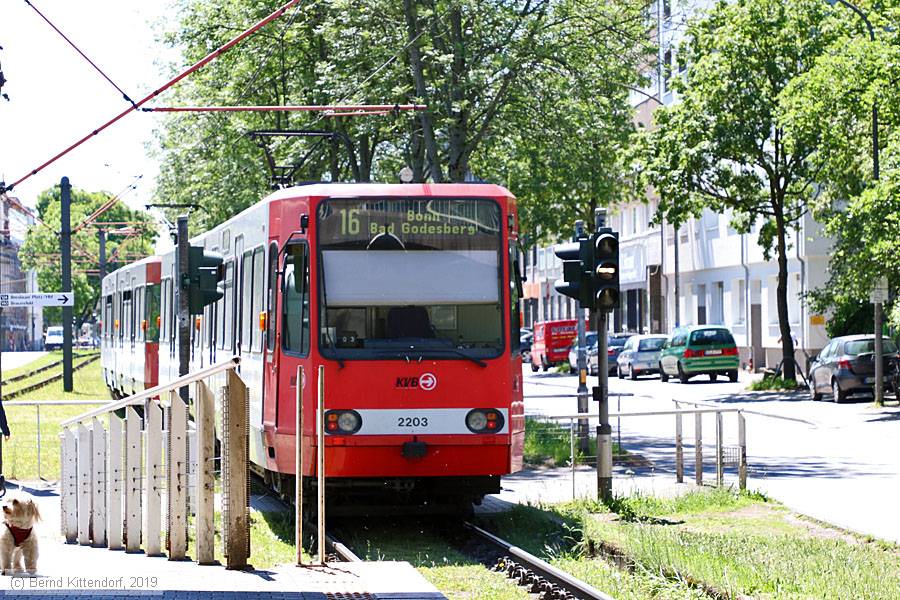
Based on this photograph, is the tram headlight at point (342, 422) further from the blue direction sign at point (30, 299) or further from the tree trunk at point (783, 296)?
the tree trunk at point (783, 296)

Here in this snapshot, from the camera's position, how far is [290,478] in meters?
16.4

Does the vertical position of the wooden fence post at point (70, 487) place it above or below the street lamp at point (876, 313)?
below

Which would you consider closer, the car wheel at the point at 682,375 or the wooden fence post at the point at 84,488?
the wooden fence post at the point at 84,488

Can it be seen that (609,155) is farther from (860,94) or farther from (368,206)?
(368,206)

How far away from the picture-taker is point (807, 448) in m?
27.4

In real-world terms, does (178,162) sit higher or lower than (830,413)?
higher

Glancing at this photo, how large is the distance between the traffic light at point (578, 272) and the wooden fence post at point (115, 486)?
6.41 m

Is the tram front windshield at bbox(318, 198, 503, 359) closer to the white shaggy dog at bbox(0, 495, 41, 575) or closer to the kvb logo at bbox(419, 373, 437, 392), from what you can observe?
the kvb logo at bbox(419, 373, 437, 392)

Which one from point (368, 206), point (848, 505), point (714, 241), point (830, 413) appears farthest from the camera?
point (714, 241)

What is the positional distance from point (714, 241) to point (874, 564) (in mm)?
55626

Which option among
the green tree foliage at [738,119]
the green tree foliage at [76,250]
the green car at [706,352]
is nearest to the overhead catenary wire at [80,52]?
the green tree foliage at [738,119]

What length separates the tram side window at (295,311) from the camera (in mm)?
15227

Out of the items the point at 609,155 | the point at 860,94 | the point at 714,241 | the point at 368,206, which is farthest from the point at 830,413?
the point at 714,241

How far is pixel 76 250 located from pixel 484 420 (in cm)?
9710
